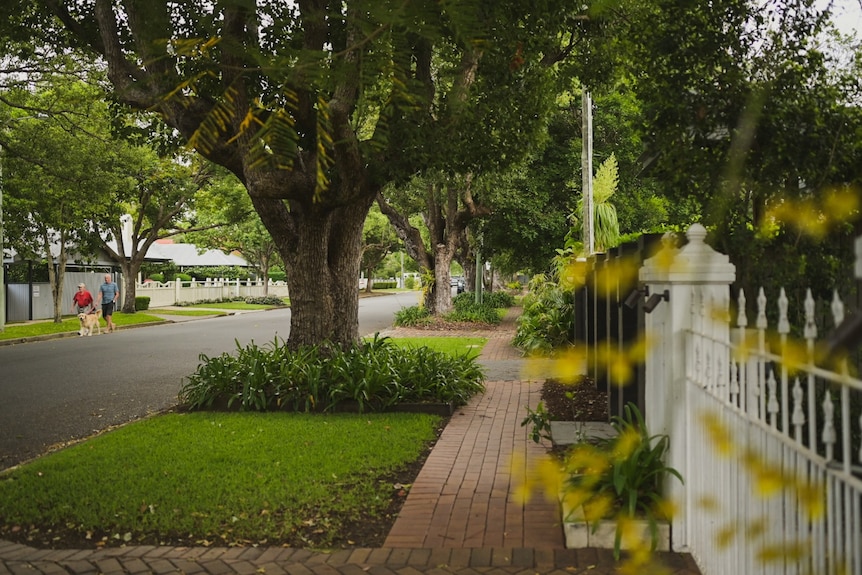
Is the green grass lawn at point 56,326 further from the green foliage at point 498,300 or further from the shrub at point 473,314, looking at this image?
the green foliage at point 498,300

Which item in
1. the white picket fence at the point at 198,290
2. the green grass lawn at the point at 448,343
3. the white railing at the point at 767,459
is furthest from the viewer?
the white picket fence at the point at 198,290

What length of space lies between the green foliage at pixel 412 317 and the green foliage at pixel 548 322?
7385 mm

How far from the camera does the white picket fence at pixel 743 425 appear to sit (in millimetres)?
2359

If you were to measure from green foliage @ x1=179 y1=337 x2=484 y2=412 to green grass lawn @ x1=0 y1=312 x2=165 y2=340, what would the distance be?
572 inches

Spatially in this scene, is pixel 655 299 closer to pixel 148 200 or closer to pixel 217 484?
pixel 217 484

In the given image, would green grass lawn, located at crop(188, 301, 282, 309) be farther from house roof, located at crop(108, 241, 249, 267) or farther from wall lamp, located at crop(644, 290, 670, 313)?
wall lamp, located at crop(644, 290, 670, 313)

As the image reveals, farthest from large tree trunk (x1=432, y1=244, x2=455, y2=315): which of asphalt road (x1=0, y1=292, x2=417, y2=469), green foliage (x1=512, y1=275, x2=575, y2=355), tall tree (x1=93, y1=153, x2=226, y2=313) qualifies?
tall tree (x1=93, y1=153, x2=226, y2=313)

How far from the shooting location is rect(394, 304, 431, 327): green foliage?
2502cm

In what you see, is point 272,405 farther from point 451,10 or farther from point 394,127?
point 451,10

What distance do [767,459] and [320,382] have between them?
22.6 ft

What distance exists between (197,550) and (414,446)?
295 cm

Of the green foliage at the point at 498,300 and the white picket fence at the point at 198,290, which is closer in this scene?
the green foliage at the point at 498,300

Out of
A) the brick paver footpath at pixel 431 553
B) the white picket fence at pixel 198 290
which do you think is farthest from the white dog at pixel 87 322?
the brick paver footpath at pixel 431 553

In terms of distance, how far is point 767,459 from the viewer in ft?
10.1
